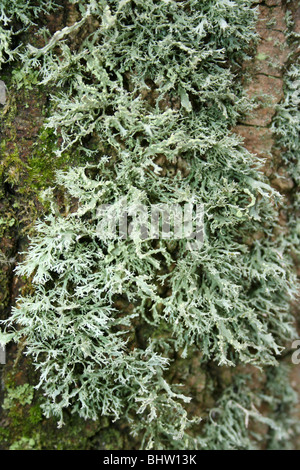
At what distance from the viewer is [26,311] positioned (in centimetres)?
140

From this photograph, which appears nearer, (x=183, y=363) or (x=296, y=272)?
(x=183, y=363)

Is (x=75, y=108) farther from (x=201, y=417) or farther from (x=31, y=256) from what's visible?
(x=201, y=417)

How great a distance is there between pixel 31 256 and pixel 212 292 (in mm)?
724

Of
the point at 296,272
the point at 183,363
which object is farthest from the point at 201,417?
the point at 296,272

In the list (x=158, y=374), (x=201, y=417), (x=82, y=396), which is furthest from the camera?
(x=201, y=417)

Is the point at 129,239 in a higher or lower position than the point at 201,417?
higher

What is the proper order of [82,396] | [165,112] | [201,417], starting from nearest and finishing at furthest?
[165,112]
[82,396]
[201,417]

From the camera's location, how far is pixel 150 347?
1514 mm

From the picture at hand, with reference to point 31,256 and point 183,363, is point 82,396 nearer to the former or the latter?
point 183,363

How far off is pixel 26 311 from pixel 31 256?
21 centimetres
